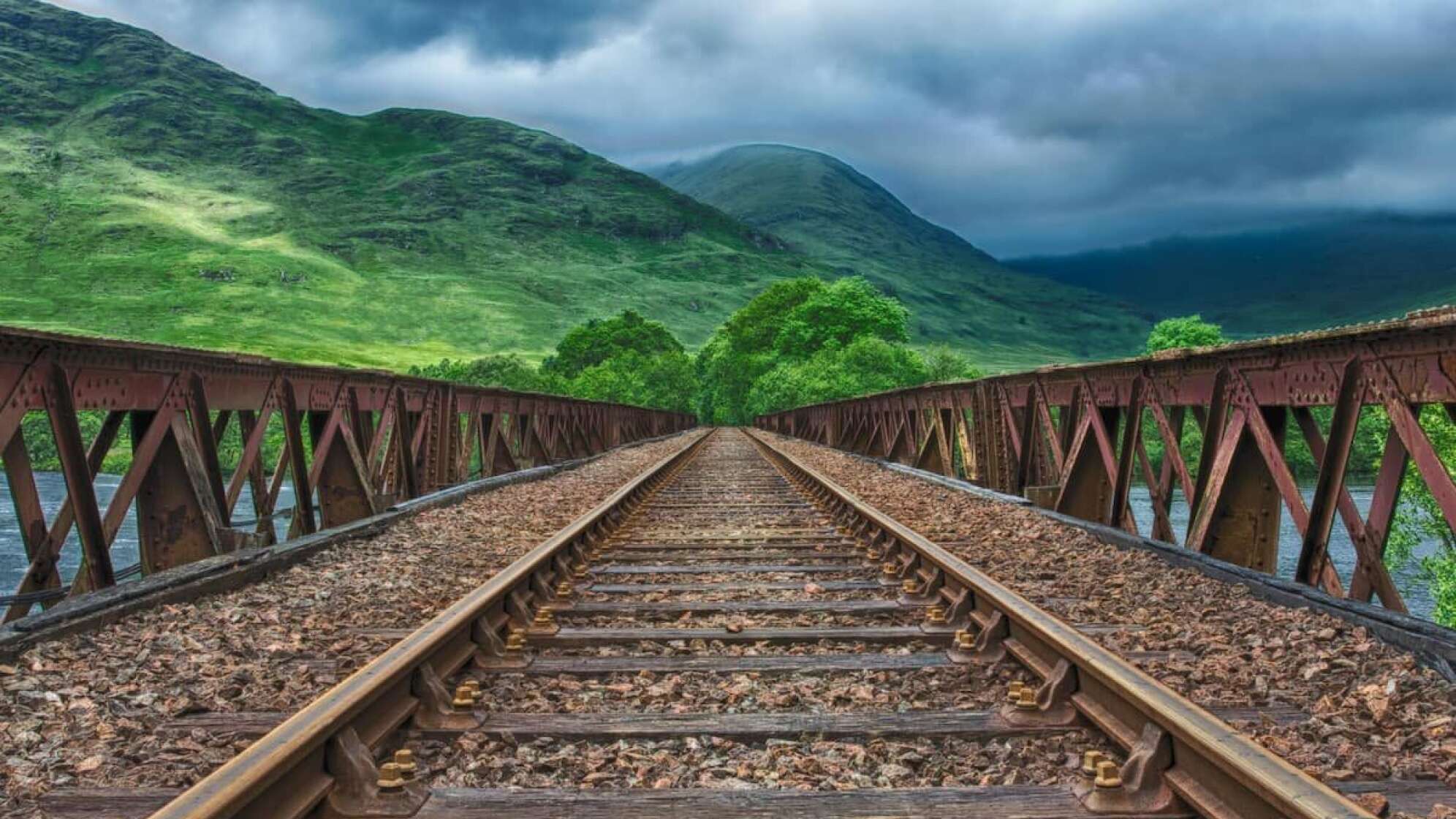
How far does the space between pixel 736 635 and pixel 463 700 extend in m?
1.65

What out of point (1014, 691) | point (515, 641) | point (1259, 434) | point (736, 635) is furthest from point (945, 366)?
point (1014, 691)

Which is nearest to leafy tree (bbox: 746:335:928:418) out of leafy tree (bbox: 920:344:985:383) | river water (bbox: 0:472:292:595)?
leafy tree (bbox: 920:344:985:383)

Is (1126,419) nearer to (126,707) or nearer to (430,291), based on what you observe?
(126,707)

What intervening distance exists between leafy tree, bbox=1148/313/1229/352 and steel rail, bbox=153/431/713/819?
3416 inches

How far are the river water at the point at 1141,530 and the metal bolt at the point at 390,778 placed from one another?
18.4 meters

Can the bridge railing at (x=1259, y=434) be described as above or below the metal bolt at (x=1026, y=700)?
above

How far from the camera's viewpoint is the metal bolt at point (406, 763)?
3195 millimetres

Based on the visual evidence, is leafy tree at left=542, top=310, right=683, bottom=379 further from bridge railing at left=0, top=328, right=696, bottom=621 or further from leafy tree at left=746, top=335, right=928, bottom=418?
bridge railing at left=0, top=328, right=696, bottom=621

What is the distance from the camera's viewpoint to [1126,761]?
3.14m

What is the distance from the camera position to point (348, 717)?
325 centimetres

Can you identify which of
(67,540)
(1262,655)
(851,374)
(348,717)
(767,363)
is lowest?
(67,540)

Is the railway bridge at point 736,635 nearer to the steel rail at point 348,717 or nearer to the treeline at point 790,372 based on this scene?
the steel rail at point 348,717

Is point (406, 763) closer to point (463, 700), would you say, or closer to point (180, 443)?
point (463, 700)

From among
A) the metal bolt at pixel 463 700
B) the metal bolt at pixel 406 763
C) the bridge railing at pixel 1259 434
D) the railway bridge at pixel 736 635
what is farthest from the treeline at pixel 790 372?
the metal bolt at pixel 406 763
